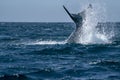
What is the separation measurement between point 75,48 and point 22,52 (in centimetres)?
368

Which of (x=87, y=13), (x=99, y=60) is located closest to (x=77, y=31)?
(x=87, y=13)

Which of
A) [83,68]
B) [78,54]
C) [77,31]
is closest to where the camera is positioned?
[83,68]

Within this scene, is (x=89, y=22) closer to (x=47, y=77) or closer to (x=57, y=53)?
(x=57, y=53)

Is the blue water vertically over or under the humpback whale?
under

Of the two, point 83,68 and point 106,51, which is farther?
point 106,51

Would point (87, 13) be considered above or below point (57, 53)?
above

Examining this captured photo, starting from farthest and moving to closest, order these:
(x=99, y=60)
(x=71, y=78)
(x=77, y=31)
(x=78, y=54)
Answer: (x=77, y=31)
(x=78, y=54)
(x=99, y=60)
(x=71, y=78)

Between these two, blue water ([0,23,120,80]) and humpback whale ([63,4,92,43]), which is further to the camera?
humpback whale ([63,4,92,43])

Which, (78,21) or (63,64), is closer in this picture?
(63,64)

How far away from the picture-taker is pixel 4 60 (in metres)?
24.5

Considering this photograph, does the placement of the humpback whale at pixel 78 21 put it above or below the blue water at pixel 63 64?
above

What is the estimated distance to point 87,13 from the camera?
3253cm

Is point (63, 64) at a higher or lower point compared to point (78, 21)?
lower

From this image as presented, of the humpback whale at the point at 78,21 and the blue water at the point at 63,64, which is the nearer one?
the blue water at the point at 63,64
